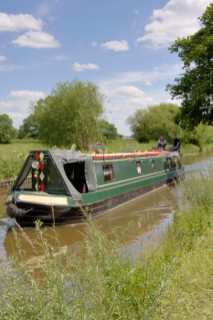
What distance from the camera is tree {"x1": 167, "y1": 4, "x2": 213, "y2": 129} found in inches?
559

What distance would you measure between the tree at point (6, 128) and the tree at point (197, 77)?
62.2 metres

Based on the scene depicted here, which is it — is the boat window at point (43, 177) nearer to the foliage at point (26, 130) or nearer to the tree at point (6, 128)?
the tree at point (6, 128)

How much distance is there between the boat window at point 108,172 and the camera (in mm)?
10766

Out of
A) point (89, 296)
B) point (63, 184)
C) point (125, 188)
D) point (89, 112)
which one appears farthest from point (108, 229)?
point (89, 112)

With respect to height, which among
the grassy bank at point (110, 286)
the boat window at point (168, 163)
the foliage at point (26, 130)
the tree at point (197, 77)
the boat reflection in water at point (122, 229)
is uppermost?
the foliage at point (26, 130)

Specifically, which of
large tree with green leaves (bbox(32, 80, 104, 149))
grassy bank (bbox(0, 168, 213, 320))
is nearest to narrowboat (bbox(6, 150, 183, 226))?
grassy bank (bbox(0, 168, 213, 320))

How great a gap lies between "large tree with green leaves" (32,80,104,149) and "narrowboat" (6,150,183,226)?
16.3m

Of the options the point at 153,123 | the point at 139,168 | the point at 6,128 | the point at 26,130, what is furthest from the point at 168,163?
the point at 26,130

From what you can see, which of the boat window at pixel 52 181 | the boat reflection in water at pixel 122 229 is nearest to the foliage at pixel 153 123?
the boat reflection in water at pixel 122 229

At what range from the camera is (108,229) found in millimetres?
8859

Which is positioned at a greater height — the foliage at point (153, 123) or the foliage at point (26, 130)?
the foliage at point (26, 130)

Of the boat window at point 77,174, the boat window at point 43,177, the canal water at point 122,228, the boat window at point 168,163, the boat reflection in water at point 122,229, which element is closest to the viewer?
the boat reflection in water at point 122,229

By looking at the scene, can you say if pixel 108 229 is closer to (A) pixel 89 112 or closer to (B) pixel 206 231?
(B) pixel 206 231

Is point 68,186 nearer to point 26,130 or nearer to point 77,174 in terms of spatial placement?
point 77,174
